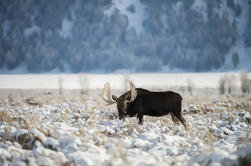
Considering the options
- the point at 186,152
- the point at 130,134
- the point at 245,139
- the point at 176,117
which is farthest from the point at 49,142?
the point at 176,117

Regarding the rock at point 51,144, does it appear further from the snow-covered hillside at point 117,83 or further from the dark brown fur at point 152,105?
the snow-covered hillside at point 117,83

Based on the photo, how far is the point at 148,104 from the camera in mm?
12781

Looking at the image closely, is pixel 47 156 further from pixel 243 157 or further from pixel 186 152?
pixel 243 157

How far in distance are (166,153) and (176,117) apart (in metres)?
5.80

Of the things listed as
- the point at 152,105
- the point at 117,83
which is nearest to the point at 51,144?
the point at 152,105

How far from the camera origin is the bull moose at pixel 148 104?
12383 millimetres

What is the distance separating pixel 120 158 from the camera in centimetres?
542

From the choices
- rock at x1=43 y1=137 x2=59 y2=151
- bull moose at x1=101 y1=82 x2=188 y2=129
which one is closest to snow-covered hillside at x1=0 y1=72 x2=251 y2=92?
bull moose at x1=101 y1=82 x2=188 y2=129

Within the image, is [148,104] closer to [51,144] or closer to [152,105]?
[152,105]

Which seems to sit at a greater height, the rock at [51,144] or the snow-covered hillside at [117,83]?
the rock at [51,144]

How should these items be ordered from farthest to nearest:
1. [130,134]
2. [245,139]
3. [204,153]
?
1. [130,134]
2. [245,139]
3. [204,153]

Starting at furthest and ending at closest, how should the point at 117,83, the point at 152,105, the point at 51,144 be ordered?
the point at 117,83 < the point at 152,105 < the point at 51,144

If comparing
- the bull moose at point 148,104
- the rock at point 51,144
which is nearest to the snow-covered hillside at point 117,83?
the bull moose at point 148,104

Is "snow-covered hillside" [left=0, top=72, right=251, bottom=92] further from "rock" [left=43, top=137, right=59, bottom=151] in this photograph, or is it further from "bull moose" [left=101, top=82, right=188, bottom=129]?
"rock" [left=43, top=137, right=59, bottom=151]
